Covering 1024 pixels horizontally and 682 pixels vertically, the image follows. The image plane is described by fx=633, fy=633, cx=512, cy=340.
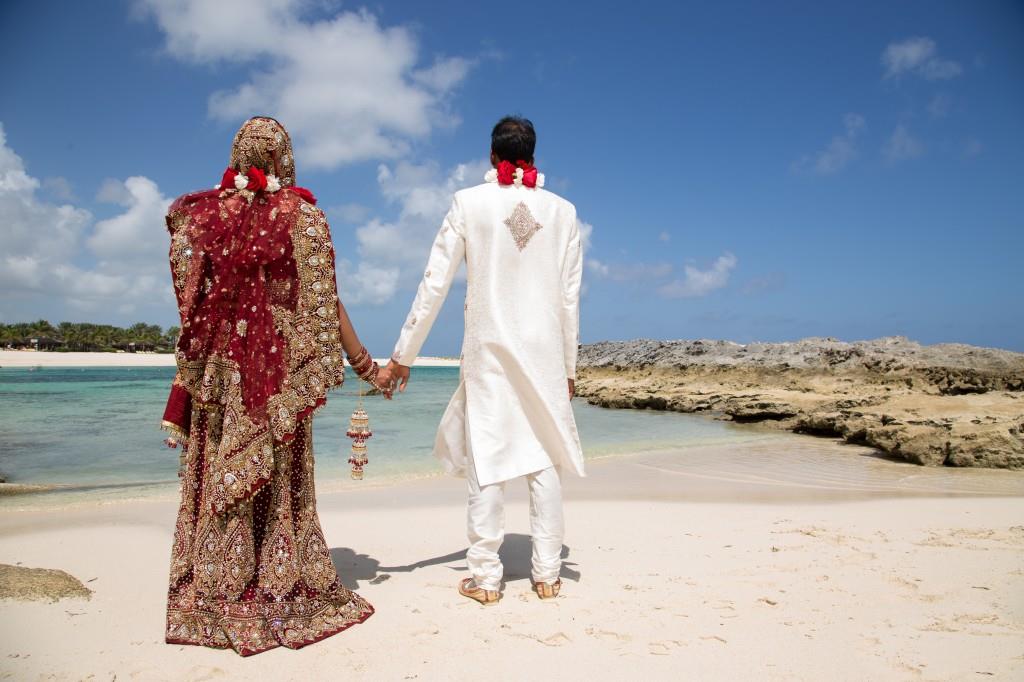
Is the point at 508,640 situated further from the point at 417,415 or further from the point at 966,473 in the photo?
the point at 417,415

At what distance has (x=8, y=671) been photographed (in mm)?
2305

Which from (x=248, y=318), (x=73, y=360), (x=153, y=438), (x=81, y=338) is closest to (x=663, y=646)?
(x=248, y=318)

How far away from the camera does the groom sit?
3.12 metres

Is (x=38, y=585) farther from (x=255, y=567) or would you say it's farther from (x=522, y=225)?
(x=522, y=225)

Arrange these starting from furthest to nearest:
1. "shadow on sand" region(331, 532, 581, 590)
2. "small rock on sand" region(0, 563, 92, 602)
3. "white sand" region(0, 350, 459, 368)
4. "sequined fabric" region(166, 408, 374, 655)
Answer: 1. "white sand" region(0, 350, 459, 368)
2. "shadow on sand" region(331, 532, 581, 590)
3. "small rock on sand" region(0, 563, 92, 602)
4. "sequined fabric" region(166, 408, 374, 655)

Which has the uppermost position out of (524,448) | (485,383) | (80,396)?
(485,383)

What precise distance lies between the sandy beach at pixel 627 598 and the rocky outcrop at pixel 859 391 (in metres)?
2.31

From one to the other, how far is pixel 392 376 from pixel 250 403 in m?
0.77

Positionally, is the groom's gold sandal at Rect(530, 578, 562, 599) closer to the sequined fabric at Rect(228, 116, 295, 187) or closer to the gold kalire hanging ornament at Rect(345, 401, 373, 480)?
the gold kalire hanging ornament at Rect(345, 401, 373, 480)

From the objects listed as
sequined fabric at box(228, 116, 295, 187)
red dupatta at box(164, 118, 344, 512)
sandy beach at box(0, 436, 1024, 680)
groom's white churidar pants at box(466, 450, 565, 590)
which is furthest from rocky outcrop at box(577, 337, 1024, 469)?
sequined fabric at box(228, 116, 295, 187)

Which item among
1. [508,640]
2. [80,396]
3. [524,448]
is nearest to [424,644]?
[508,640]

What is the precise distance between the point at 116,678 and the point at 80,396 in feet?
77.7

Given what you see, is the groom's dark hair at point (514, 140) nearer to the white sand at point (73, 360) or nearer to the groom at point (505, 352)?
the groom at point (505, 352)

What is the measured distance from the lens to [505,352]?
3.13 metres
